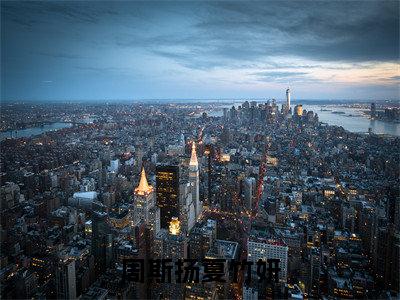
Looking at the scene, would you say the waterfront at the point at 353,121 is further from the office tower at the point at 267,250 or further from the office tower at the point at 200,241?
the office tower at the point at 200,241

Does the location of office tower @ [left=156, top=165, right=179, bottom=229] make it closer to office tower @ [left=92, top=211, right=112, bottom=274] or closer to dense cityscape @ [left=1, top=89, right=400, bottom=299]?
dense cityscape @ [left=1, top=89, right=400, bottom=299]

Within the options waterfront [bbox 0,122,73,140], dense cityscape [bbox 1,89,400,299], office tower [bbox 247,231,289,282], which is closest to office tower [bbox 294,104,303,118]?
dense cityscape [bbox 1,89,400,299]

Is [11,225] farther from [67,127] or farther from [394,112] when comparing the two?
[394,112]

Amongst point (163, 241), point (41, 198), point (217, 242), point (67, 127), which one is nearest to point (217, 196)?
point (217, 242)

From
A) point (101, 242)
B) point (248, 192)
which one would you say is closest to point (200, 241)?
point (101, 242)

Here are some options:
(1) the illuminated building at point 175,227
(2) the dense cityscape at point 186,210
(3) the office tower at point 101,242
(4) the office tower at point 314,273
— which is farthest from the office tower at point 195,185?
(4) the office tower at point 314,273

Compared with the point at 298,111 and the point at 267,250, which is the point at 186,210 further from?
the point at 298,111
